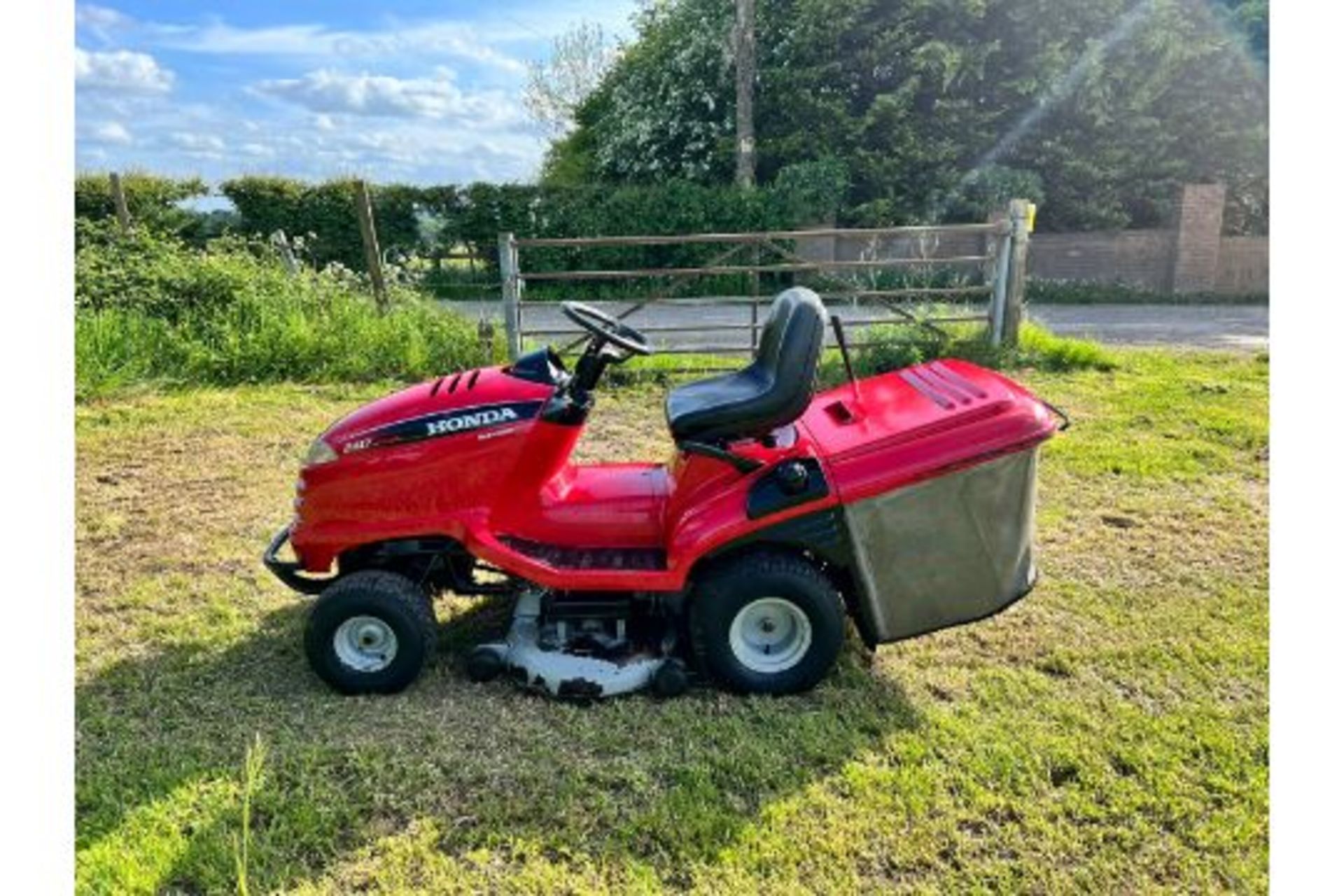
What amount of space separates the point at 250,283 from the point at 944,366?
7045 mm

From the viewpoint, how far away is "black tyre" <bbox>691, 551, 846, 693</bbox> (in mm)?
3252

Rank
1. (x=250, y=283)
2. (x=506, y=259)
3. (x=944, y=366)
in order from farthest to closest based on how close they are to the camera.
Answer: (x=250, y=283) → (x=506, y=259) → (x=944, y=366)

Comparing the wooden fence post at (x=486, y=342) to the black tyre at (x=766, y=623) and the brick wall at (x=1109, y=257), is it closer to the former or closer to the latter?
the black tyre at (x=766, y=623)

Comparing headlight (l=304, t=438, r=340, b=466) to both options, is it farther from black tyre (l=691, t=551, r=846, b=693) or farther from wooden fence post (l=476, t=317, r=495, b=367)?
wooden fence post (l=476, t=317, r=495, b=367)

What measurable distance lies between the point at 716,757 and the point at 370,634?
1215 millimetres

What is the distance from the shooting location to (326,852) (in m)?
2.66

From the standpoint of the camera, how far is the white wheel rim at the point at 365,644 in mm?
3377

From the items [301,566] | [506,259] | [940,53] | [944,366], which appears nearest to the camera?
[301,566]

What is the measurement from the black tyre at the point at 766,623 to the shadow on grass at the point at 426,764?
9 centimetres

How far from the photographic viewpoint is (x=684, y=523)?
331 centimetres

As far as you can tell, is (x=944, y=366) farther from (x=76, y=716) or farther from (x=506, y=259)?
(x=506, y=259)

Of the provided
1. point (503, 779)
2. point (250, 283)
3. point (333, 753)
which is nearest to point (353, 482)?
point (333, 753)

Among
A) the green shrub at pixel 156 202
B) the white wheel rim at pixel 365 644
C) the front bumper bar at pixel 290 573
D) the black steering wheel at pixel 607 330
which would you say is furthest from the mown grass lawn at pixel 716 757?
the green shrub at pixel 156 202

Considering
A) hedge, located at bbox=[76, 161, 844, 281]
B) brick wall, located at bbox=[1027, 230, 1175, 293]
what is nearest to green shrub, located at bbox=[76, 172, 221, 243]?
hedge, located at bbox=[76, 161, 844, 281]
